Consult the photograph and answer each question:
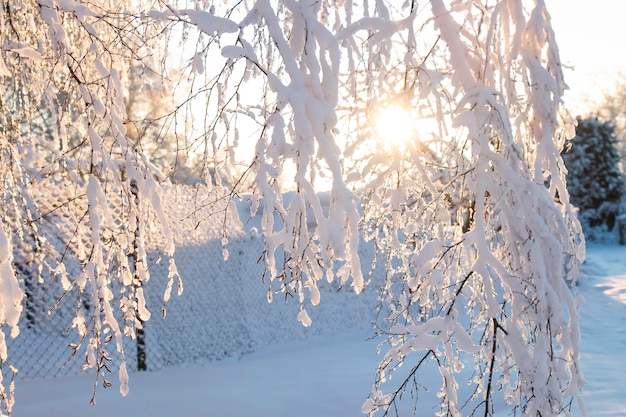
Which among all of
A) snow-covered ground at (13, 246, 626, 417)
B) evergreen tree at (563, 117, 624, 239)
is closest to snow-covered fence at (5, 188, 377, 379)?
snow-covered ground at (13, 246, 626, 417)

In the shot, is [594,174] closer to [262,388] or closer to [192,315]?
[192,315]

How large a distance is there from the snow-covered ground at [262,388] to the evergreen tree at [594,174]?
1910cm

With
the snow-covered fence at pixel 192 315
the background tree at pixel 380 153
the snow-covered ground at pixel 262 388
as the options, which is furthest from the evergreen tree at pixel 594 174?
the background tree at pixel 380 153

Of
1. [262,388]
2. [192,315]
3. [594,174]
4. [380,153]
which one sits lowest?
[262,388]

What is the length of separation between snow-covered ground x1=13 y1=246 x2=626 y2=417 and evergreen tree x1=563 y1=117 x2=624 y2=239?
Result: 62.7ft

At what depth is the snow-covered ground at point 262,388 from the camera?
4102mm

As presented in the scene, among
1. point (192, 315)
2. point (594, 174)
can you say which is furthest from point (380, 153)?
point (594, 174)

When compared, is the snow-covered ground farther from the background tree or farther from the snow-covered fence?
the background tree

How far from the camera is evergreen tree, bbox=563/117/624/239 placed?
2419 centimetres

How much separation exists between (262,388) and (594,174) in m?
23.6

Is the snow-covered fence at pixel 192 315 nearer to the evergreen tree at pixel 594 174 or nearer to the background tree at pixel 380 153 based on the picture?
the background tree at pixel 380 153

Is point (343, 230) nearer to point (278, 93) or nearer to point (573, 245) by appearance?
point (278, 93)

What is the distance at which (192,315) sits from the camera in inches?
246

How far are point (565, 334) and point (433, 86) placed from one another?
36.5 inches
